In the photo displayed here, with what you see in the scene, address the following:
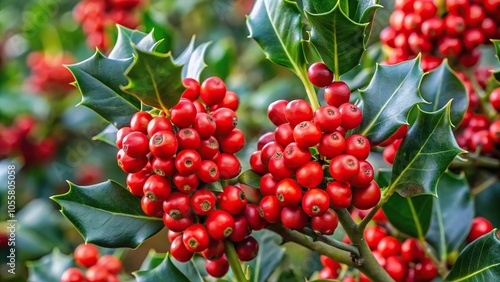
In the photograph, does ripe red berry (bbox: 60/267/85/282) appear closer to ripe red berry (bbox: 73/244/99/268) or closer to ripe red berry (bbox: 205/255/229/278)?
ripe red berry (bbox: 73/244/99/268)

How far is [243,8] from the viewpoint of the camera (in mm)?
3479

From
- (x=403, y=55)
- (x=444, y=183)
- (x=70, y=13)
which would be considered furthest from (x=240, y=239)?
(x=70, y=13)

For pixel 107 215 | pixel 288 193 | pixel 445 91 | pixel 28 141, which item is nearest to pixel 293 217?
pixel 288 193

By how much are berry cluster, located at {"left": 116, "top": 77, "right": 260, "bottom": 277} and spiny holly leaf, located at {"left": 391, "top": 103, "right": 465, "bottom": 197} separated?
315 mm

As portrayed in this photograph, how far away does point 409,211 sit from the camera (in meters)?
1.44

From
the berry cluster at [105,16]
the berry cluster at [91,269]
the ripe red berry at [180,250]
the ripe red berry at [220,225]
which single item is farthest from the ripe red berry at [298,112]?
the berry cluster at [105,16]

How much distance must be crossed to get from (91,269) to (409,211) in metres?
0.86

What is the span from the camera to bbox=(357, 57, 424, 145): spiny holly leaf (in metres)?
1.13

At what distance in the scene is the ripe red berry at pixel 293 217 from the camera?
3.61 ft

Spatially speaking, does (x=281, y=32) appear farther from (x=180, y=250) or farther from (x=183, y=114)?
(x=180, y=250)

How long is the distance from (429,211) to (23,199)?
217cm

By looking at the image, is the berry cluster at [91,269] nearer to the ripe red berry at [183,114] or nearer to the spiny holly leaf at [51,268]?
the spiny holly leaf at [51,268]

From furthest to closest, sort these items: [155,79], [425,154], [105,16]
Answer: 1. [105,16]
2. [425,154]
3. [155,79]

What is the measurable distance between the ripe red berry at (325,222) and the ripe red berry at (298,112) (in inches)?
6.9
